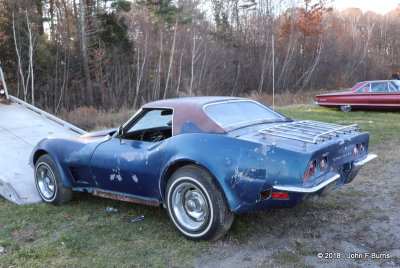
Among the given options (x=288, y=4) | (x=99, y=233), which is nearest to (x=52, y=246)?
(x=99, y=233)

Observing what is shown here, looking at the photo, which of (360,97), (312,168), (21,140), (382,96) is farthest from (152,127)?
(360,97)

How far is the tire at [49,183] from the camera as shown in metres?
4.96

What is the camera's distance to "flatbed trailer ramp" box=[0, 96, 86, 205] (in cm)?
527

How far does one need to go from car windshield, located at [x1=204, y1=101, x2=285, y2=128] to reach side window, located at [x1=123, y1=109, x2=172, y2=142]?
0.55m

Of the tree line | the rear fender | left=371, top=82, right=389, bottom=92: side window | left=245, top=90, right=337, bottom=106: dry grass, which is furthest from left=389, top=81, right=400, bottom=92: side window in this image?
the rear fender

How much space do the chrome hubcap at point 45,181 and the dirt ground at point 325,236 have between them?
102 inches

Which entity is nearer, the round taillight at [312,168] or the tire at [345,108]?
the round taillight at [312,168]

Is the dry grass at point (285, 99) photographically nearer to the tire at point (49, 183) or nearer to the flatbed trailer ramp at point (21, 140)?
the flatbed trailer ramp at point (21, 140)

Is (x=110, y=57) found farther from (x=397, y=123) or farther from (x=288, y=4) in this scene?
(x=288, y=4)

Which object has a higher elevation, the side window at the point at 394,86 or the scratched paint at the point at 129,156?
the side window at the point at 394,86

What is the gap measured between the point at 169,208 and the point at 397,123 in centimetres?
925

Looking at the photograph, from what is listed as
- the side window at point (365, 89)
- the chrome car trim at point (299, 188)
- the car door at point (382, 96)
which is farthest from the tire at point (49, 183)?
the side window at point (365, 89)

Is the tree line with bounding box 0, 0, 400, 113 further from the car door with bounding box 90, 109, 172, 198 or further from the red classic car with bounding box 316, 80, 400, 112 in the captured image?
the car door with bounding box 90, 109, 172, 198

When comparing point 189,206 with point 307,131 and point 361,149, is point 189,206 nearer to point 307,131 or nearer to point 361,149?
point 307,131
